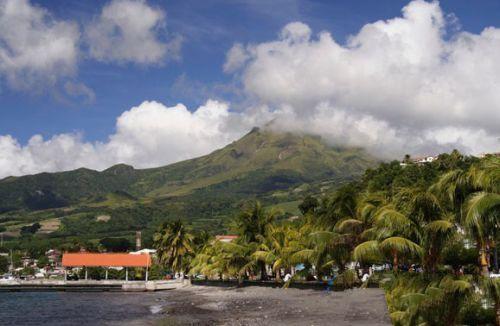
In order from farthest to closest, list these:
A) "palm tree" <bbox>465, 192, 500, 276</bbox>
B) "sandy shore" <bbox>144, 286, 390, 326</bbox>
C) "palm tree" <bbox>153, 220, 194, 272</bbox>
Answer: "palm tree" <bbox>153, 220, 194, 272</bbox>, "sandy shore" <bbox>144, 286, 390, 326</bbox>, "palm tree" <bbox>465, 192, 500, 276</bbox>

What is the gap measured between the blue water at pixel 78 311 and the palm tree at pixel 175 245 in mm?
21359

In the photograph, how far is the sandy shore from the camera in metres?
29.6

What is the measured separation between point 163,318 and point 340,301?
14836mm

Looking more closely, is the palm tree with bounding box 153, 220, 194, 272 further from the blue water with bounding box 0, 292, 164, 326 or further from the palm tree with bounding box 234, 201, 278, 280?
the palm tree with bounding box 234, 201, 278, 280

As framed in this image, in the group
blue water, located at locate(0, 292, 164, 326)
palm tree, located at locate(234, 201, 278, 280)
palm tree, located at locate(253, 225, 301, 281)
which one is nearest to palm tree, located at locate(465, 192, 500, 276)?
blue water, located at locate(0, 292, 164, 326)

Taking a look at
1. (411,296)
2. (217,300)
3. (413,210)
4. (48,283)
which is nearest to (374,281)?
(217,300)

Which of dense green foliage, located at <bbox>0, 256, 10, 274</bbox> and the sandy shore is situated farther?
dense green foliage, located at <bbox>0, 256, 10, 274</bbox>

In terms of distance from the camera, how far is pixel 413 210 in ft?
69.4

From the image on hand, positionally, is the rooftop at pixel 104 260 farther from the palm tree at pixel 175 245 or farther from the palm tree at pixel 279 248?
the palm tree at pixel 279 248

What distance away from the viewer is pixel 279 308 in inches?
1551

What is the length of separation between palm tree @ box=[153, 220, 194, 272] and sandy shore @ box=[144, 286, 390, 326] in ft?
104

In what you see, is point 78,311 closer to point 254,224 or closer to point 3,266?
point 254,224

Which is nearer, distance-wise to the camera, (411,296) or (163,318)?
(411,296)

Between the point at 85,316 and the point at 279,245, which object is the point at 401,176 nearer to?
the point at 279,245
